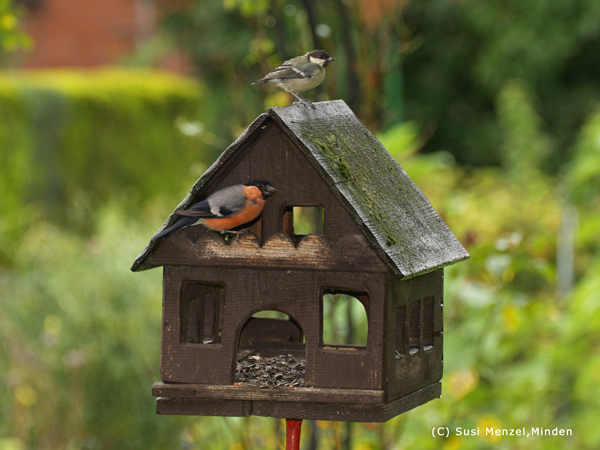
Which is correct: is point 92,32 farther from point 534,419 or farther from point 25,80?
point 534,419

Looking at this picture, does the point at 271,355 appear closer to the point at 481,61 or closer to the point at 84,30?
the point at 481,61

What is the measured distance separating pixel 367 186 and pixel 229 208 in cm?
37

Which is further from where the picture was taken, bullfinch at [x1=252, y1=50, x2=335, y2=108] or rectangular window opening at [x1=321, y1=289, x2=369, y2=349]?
rectangular window opening at [x1=321, y1=289, x2=369, y2=349]


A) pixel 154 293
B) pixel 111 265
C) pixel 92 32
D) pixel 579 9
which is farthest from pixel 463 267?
pixel 92 32

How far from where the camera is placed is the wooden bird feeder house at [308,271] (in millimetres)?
1987

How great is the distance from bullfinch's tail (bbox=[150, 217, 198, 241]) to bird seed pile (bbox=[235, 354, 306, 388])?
1.51 feet

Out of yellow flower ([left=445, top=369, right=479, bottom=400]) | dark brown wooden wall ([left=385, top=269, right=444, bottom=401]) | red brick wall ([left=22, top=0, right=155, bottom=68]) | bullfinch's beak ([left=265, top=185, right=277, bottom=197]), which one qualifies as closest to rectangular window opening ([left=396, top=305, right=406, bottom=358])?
dark brown wooden wall ([left=385, top=269, right=444, bottom=401])

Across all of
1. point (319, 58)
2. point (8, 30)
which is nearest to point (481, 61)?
point (8, 30)

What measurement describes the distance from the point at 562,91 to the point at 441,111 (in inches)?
86.9

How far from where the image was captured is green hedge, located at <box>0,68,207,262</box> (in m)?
9.07

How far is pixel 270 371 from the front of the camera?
88.8 inches

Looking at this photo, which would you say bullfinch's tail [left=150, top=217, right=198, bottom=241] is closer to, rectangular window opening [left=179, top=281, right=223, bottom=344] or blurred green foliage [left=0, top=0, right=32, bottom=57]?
rectangular window opening [left=179, top=281, right=223, bottom=344]

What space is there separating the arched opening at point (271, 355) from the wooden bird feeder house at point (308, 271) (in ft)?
0.06

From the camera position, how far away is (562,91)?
564 inches
